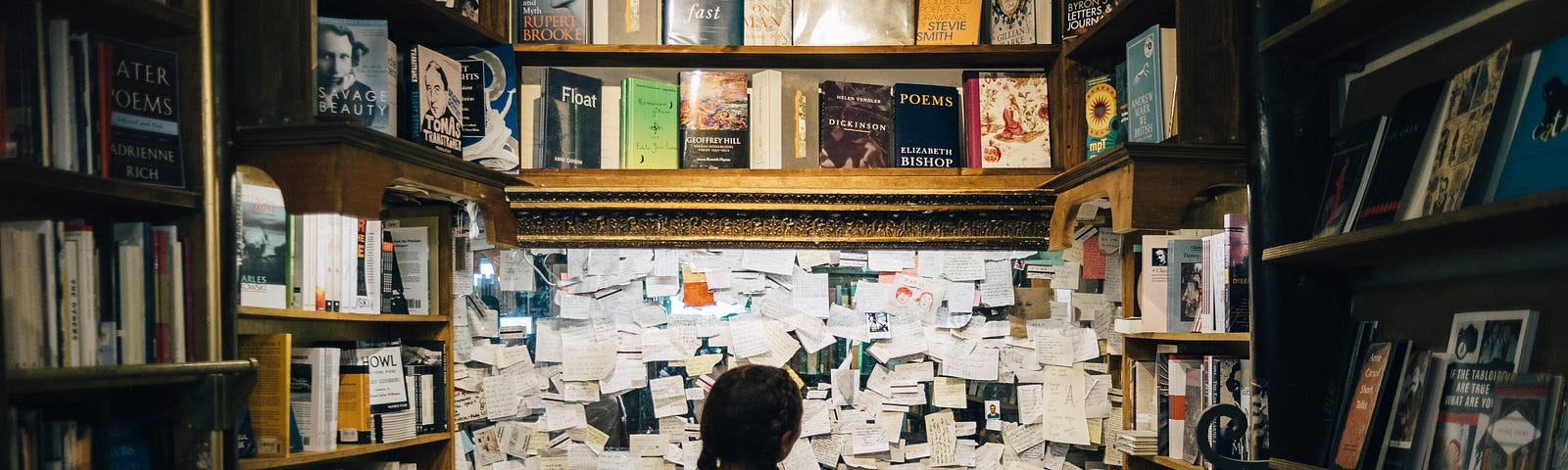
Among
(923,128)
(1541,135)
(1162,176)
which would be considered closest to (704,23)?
(923,128)

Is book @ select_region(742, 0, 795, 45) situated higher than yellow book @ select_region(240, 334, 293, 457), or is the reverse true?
book @ select_region(742, 0, 795, 45)

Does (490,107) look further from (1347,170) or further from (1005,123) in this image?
(1347,170)

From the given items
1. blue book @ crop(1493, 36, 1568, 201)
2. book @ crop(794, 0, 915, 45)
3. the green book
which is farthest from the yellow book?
blue book @ crop(1493, 36, 1568, 201)

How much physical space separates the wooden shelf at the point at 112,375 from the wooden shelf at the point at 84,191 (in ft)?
0.96

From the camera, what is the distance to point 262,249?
2334 millimetres

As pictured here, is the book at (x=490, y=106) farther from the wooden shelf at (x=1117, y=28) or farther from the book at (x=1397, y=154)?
the book at (x=1397, y=154)

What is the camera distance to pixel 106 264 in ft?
5.70

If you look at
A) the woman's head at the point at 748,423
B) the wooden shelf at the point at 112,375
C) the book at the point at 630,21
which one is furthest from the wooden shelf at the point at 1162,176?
the wooden shelf at the point at 112,375

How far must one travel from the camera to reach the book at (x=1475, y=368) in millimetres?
1369

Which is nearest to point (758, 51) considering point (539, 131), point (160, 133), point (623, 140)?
point (623, 140)

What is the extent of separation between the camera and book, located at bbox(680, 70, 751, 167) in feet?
9.65

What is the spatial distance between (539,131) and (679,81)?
43cm

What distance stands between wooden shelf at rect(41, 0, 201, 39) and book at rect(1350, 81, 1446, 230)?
209 centimetres

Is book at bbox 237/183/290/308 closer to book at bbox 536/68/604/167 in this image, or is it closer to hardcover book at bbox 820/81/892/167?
book at bbox 536/68/604/167
